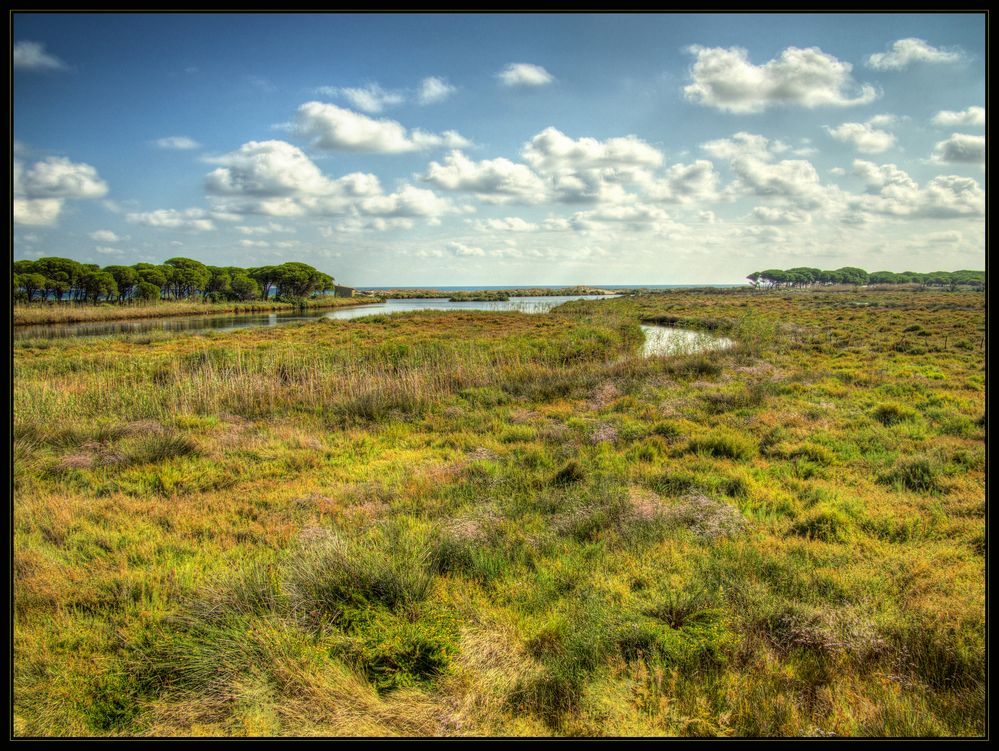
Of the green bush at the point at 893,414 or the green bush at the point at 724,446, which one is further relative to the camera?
the green bush at the point at 893,414

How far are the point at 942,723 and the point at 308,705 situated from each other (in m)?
4.56

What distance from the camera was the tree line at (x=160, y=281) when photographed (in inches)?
2586

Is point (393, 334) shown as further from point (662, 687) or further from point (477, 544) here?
point (662, 687)

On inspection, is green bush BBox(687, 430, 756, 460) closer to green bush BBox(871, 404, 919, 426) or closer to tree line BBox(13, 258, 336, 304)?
green bush BBox(871, 404, 919, 426)

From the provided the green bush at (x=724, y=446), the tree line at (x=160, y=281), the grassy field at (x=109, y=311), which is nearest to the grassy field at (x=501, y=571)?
the green bush at (x=724, y=446)

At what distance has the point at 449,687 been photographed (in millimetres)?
3650

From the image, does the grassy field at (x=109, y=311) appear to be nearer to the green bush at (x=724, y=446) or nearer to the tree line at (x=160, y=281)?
the tree line at (x=160, y=281)

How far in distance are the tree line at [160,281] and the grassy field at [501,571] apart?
7453cm

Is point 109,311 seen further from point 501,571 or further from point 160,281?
point 501,571

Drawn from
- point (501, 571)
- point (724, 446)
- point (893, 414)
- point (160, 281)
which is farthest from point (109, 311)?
point (893, 414)

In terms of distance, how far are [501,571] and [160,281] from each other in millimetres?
99727

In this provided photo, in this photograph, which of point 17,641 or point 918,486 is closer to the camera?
point 17,641
